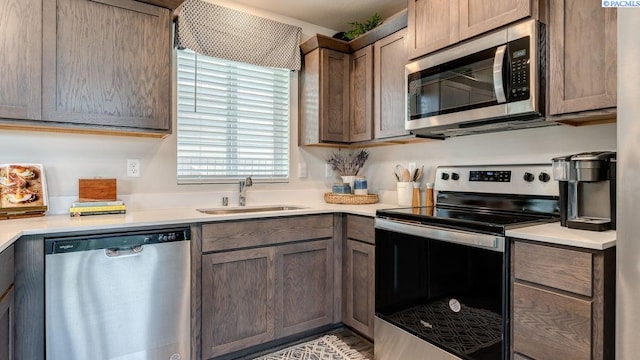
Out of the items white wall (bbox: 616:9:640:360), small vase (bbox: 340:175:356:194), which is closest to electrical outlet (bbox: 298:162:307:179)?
small vase (bbox: 340:175:356:194)

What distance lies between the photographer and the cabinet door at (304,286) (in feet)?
7.15

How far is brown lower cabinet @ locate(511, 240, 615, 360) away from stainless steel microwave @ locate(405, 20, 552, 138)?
694 mm

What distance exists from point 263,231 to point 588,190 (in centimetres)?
160

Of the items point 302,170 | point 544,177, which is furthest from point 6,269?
point 544,177

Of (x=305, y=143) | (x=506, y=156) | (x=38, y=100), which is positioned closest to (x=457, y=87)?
(x=506, y=156)

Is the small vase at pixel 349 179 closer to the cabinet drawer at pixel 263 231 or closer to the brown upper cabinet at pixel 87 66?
the cabinet drawer at pixel 263 231

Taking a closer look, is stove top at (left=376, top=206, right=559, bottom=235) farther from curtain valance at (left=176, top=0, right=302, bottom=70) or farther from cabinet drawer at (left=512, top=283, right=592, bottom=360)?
curtain valance at (left=176, top=0, right=302, bottom=70)

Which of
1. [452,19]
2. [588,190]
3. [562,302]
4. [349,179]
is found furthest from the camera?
[349,179]

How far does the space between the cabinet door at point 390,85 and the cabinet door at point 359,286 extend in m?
0.83

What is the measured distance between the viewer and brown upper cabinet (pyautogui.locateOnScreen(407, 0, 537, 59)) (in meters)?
1.69

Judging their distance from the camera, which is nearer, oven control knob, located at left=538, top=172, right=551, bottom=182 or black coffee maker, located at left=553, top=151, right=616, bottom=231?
black coffee maker, located at left=553, top=151, right=616, bottom=231

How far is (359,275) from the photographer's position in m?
2.27

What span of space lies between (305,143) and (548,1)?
179 centimetres

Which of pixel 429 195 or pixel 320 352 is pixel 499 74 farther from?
pixel 320 352
